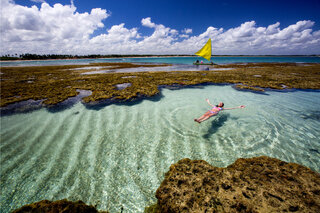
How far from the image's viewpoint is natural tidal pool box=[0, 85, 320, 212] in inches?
165

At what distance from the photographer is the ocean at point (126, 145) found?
13.7 feet

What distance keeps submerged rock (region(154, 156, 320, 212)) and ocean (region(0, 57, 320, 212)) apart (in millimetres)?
1292

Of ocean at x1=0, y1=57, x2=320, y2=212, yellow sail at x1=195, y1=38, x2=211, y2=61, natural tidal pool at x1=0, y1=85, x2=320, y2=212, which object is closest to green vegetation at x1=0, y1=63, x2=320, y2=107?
natural tidal pool at x1=0, y1=85, x2=320, y2=212

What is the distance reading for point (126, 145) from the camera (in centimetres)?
628

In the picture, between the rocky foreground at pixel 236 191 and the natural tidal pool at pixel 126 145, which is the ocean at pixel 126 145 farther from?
the rocky foreground at pixel 236 191

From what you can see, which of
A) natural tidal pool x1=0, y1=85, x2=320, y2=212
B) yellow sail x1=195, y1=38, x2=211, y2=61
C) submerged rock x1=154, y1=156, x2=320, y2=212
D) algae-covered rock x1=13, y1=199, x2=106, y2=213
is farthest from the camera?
yellow sail x1=195, y1=38, x2=211, y2=61

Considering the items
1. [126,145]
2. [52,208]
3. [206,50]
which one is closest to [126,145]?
[126,145]

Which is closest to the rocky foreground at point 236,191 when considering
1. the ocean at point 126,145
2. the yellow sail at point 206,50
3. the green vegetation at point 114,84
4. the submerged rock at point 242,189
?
the submerged rock at point 242,189

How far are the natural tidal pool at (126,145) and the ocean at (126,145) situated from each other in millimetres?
33

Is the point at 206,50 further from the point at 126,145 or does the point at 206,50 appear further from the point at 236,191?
the point at 236,191

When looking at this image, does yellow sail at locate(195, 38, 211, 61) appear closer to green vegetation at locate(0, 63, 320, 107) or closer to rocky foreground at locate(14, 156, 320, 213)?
green vegetation at locate(0, 63, 320, 107)

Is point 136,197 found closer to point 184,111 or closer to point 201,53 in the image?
point 184,111

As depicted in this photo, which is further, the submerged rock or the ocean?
the ocean

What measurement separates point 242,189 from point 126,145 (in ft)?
16.2
